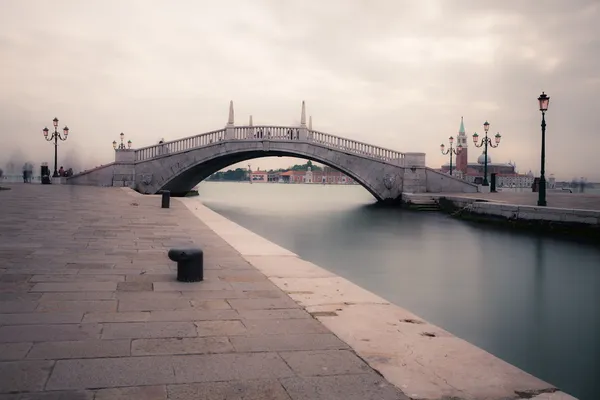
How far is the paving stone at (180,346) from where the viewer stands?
10.4ft

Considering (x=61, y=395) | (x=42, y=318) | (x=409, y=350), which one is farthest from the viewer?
(x=42, y=318)

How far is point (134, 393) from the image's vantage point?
253 centimetres

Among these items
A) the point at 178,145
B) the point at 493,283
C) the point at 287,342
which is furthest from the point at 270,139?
the point at 287,342

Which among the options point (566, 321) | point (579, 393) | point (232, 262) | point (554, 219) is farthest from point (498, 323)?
point (554, 219)

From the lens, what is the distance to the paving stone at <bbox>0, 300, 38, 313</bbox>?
4004mm

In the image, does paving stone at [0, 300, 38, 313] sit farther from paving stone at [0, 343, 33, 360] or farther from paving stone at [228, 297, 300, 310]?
paving stone at [228, 297, 300, 310]

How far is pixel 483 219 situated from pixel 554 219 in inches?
165

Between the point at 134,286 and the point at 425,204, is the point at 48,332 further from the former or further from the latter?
the point at 425,204

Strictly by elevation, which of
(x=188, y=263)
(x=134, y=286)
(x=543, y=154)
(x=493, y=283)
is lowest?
(x=493, y=283)

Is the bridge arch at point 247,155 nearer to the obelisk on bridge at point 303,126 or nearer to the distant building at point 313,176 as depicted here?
the obelisk on bridge at point 303,126

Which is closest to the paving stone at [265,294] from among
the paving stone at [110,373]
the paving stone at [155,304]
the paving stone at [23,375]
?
the paving stone at [155,304]

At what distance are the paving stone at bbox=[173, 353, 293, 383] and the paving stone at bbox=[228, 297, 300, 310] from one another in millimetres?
1188

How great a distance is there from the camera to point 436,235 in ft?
54.7

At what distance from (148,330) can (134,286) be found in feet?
5.01
